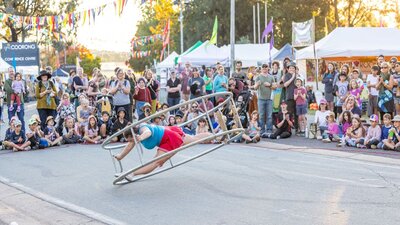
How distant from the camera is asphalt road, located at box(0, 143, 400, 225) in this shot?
23.8ft

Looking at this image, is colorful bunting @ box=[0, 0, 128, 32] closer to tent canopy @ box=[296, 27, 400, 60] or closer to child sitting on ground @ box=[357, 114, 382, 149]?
tent canopy @ box=[296, 27, 400, 60]

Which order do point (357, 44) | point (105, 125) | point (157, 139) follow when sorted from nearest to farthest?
point (157, 139)
point (105, 125)
point (357, 44)

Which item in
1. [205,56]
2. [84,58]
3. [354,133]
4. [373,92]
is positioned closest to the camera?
[354,133]

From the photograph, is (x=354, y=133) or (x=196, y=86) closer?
(x=354, y=133)

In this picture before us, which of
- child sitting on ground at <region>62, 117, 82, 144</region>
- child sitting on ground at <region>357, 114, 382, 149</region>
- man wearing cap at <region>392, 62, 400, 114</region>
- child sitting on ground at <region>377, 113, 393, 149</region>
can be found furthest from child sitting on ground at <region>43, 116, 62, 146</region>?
man wearing cap at <region>392, 62, 400, 114</region>

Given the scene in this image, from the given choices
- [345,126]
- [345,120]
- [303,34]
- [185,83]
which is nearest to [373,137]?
[345,126]

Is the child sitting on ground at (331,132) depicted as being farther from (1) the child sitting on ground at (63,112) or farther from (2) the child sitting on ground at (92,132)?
(1) the child sitting on ground at (63,112)

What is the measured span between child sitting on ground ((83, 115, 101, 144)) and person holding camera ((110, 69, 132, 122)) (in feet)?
3.12

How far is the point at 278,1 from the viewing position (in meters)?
68.2

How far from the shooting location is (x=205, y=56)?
34625mm

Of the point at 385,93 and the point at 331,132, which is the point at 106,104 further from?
the point at 385,93

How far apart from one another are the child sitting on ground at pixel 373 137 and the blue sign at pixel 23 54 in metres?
24.7

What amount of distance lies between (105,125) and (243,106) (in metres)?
3.80

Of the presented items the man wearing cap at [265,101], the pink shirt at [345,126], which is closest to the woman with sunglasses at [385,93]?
the pink shirt at [345,126]
